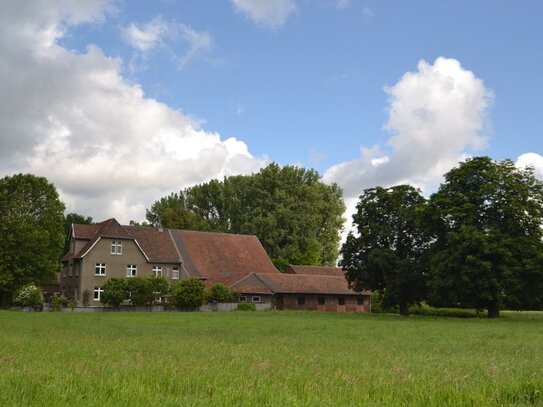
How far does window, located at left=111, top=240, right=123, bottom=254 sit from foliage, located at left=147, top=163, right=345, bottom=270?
2564 cm

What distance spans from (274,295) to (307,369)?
205 feet

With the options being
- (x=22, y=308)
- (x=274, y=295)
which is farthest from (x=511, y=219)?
(x=22, y=308)

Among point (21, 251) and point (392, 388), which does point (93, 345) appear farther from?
point (21, 251)

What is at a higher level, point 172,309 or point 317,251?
point 317,251

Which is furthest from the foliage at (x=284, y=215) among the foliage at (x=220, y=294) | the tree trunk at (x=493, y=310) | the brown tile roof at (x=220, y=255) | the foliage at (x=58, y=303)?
the tree trunk at (x=493, y=310)

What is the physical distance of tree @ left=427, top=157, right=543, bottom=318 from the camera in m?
49.7

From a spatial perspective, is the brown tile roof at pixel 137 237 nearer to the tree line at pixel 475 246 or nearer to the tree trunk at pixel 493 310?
the tree line at pixel 475 246

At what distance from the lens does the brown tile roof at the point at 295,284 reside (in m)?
74.9

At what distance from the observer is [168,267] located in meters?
80.7

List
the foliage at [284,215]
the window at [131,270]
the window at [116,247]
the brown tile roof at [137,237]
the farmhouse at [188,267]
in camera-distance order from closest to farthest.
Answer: the farmhouse at [188,267]
the brown tile roof at [137,237]
the window at [116,247]
the window at [131,270]
the foliage at [284,215]

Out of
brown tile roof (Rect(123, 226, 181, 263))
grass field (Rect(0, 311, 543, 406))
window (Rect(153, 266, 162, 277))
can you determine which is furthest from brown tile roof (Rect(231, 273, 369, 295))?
grass field (Rect(0, 311, 543, 406))

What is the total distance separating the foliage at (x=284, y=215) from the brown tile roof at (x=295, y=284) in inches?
499

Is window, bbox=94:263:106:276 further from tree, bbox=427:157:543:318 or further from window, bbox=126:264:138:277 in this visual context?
tree, bbox=427:157:543:318

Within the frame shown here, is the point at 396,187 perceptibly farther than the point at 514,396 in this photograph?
Yes
